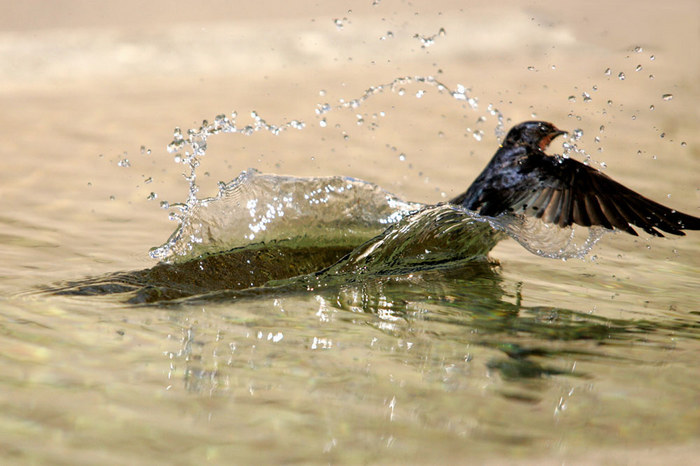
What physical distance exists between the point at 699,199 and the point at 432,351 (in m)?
4.34

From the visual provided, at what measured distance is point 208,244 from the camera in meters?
4.68

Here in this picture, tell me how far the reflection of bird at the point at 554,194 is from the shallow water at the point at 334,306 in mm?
409

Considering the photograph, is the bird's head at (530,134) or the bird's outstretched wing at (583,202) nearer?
the bird's outstretched wing at (583,202)

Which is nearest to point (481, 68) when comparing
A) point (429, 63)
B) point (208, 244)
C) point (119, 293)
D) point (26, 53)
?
point (429, 63)

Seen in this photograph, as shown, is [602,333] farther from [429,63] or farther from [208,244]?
[429,63]

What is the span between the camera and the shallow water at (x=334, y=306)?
285 centimetres

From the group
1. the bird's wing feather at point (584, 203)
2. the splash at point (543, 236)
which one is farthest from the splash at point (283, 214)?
the bird's wing feather at point (584, 203)

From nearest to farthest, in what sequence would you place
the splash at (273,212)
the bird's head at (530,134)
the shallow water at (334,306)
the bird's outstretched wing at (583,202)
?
the shallow water at (334,306) < the bird's outstretched wing at (583,202) < the splash at (273,212) < the bird's head at (530,134)

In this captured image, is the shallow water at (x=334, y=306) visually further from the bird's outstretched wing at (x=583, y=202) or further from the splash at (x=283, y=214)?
the bird's outstretched wing at (x=583, y=202)

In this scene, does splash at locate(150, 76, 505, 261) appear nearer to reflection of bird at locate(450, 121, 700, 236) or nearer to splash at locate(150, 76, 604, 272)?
splash at locate(150, 76, 604, 272)

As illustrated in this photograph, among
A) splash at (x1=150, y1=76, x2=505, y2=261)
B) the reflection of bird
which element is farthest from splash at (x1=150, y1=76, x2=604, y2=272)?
the reflection of bird

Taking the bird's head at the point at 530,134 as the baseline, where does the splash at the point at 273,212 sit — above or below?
below

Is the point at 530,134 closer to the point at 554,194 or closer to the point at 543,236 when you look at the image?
the point at 543,236

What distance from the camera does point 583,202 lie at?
14.4 ft
